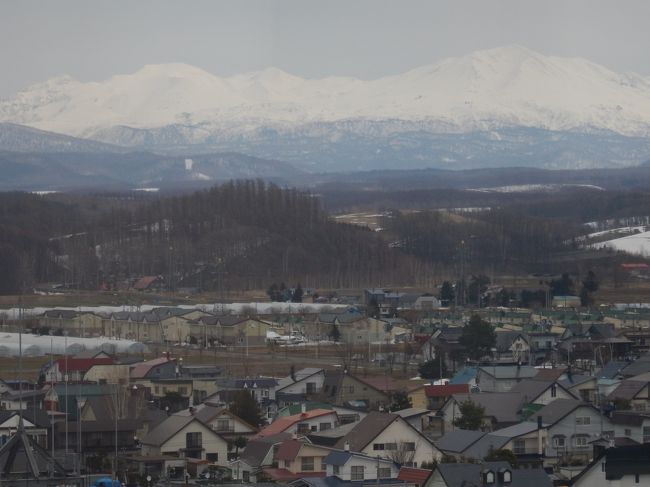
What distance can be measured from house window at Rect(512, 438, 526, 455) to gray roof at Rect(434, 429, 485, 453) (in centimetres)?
40

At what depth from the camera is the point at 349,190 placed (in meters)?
156

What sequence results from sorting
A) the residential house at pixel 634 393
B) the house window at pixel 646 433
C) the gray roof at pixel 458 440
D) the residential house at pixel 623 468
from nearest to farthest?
the residential house at pixel 623 468 → the house window at pixel 646 433 → the gray roof at pixel 458 440 → the residential house at pixel 634 393

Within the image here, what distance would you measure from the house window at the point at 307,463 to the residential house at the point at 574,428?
2.89m

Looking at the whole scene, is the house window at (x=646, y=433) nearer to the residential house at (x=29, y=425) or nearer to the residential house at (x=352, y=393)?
the residential house at (x=29, y=425)

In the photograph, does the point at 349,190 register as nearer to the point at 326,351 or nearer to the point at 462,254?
the point at 462,254

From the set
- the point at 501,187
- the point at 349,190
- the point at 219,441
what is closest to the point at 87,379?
the point at 219,441

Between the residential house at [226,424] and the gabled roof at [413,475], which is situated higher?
the gabled roof at [413,475]

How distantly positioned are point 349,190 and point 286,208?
74.2 m

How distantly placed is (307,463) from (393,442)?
1.16 meters

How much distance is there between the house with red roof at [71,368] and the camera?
31.1 meters

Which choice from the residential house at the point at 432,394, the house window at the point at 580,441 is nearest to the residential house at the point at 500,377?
the residential house at the point at 432,394

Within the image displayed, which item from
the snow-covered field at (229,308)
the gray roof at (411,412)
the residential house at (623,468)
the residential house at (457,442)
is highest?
the residential house at (623,468)

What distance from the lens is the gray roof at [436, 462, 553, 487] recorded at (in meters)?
15.5

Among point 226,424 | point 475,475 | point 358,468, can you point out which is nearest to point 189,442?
point 226,424
